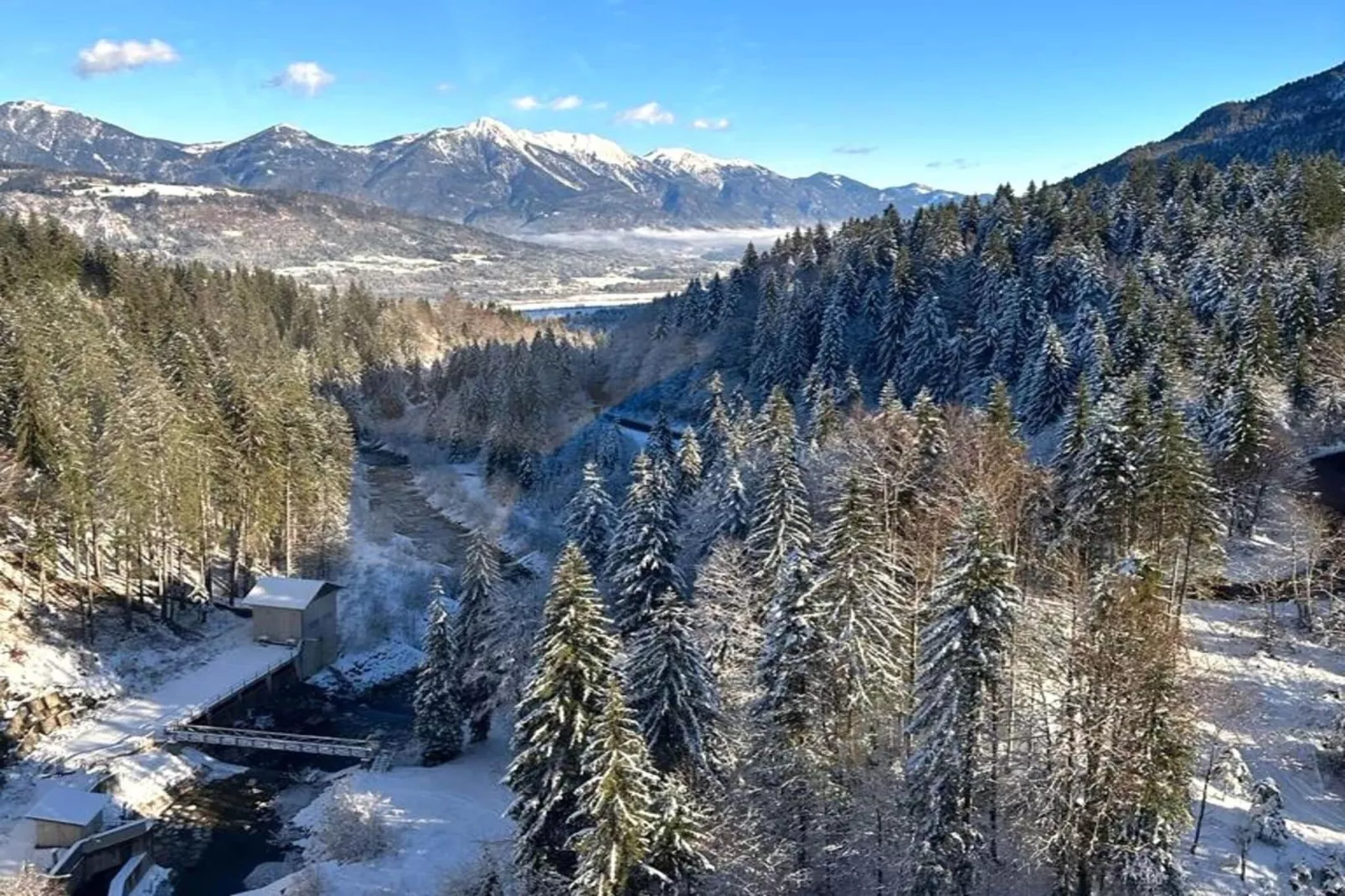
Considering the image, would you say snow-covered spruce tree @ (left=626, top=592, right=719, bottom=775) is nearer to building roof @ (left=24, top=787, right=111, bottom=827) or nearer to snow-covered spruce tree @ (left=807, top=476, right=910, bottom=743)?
snow-covered spruce tree @ (left=807, top=476, right=910, bottom=743)

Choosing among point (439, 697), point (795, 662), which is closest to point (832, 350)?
point (439, 697)

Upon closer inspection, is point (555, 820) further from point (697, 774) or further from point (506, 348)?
point (506, 348)

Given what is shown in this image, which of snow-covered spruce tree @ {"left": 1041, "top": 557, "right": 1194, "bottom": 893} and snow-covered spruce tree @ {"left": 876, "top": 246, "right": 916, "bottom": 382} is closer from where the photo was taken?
snow-covered spruce tree @ {"left": 1041, "top": 557, "right": 1194, "bottom": 893}

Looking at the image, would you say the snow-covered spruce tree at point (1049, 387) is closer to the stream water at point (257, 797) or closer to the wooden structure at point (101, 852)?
the stream water at point (257, 797)

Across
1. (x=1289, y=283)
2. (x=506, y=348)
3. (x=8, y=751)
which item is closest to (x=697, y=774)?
(x=8, y=751)

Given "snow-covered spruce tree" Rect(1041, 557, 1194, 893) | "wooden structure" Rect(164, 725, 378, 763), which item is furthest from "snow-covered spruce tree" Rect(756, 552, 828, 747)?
"wooden structure" Rect(164, 725, 378, 763)

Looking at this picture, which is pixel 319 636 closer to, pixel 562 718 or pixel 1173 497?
pixel 562 718
